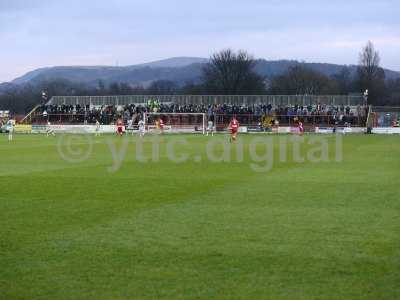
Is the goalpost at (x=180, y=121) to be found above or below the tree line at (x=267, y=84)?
below

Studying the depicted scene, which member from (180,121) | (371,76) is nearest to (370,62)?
(371,76)

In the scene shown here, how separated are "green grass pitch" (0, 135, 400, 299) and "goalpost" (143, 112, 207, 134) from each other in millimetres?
47849

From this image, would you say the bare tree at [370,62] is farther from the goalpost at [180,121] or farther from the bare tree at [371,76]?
the goalpost at [180,121]

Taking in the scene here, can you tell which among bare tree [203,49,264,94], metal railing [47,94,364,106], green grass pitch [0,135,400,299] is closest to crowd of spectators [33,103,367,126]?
metal railing [47,94,364,106]

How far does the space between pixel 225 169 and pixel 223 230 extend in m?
10.8

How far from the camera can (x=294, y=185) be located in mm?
15648

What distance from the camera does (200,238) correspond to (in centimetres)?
893

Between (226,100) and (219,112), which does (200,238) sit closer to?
(219,112)

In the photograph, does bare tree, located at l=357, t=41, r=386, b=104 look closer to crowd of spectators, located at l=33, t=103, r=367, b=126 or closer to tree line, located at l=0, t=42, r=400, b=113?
tree line, located at l=0, t=42, r=400, b=113

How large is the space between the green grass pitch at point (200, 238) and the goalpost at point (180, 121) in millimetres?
47849

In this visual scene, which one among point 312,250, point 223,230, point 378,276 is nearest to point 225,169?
point 223,230

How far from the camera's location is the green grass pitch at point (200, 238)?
661cm

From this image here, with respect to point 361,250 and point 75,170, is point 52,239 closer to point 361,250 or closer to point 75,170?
point 361,250

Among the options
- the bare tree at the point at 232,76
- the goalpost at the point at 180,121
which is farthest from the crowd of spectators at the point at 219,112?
the bare tree at the point at 232,76
